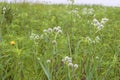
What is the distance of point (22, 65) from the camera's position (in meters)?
2.56

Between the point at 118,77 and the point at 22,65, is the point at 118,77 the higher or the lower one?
the lower one

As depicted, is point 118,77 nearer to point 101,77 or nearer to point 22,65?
point 101,77

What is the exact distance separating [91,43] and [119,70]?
0.40 m

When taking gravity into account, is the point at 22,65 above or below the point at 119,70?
above

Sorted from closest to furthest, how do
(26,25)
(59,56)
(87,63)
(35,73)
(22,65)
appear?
(22,65)
(35,73)
(87,63)
(59,56)
(26,25)

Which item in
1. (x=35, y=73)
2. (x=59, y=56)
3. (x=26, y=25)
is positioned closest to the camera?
(x=35, y=73)

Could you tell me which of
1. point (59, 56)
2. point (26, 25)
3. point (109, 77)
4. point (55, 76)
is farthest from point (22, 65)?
point (26, 25)

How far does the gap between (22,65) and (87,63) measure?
27.0 inches

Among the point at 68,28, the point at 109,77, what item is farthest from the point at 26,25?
the point at 109,77

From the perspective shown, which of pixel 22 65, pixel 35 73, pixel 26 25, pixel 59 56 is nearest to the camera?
pixel 22 65

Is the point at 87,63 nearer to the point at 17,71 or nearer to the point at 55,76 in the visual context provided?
the point at 55,76

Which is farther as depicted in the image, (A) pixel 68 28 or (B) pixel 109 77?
(A) pixel 68 28

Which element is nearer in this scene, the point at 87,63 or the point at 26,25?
the point at 87,63

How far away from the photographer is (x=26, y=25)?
4934 millimetres
